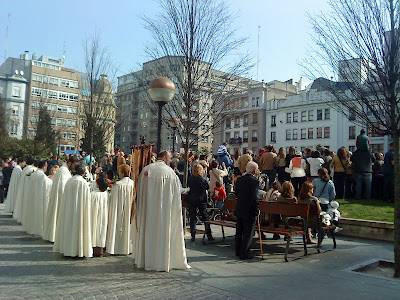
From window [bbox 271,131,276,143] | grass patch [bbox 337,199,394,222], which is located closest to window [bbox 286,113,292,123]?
window [bbox 271,131,276,143]

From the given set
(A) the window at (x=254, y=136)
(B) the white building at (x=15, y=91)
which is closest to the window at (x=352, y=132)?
(A) the window at (x=254, y=136)

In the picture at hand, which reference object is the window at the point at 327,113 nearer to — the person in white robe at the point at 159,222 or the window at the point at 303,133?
the window at the point at 303,133

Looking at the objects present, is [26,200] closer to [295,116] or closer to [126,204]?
[126,204]

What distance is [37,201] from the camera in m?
11.5

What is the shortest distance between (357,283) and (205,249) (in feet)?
12.3

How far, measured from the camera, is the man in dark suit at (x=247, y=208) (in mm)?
8227

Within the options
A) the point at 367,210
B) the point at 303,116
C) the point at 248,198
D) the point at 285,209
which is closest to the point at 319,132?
the point at 303,116

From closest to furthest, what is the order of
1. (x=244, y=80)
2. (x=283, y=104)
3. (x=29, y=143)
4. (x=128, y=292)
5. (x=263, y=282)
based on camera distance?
(x=128, y=292) < (x=263, y=282) < (x=244, y=80) < (x=29, y=143) < (x=283, y=104)

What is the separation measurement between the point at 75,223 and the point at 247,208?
3.59 m

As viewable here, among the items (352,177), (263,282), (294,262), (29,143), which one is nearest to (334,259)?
(294,262)

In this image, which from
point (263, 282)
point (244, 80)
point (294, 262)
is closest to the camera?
point (263, 282)

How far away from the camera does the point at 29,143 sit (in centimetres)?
3631

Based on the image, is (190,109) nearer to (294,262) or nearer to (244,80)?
(244,80)

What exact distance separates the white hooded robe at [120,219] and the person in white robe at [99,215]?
0.13 m
